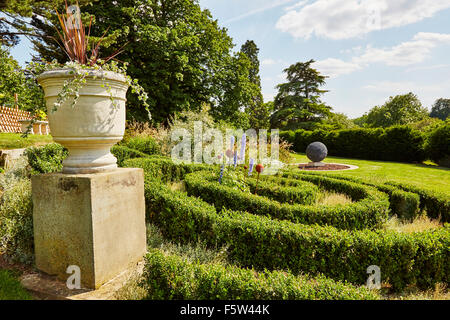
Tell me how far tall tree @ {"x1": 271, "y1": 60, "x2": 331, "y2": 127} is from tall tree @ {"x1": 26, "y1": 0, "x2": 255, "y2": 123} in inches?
634

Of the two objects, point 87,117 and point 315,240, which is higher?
point 87,117

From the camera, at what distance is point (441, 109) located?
2362 inches

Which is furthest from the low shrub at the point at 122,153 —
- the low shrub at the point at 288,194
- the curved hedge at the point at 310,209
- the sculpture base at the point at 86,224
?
the sculpture base at the point at 86,224

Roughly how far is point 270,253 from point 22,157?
6.19 m

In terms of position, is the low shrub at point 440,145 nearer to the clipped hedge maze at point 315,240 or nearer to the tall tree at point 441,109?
the clipped hedge maze at point 315,240

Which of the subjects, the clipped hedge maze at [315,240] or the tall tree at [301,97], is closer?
the clipped hedge maze at [315,240]

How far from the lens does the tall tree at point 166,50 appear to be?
12.2 m

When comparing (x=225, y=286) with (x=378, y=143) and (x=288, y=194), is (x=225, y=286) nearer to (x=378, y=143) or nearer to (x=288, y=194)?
(x=288, y=194)

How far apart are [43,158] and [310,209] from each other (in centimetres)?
605

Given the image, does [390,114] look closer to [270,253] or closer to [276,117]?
[276,117]

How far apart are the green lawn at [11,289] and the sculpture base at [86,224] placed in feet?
0.79

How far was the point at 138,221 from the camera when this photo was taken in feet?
9.27

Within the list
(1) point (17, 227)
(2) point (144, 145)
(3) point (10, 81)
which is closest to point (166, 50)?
(2) point (144, 145)

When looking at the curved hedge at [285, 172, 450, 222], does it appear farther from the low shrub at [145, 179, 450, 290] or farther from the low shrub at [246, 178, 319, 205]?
the low shrub at [145, 179, 450, 290]
